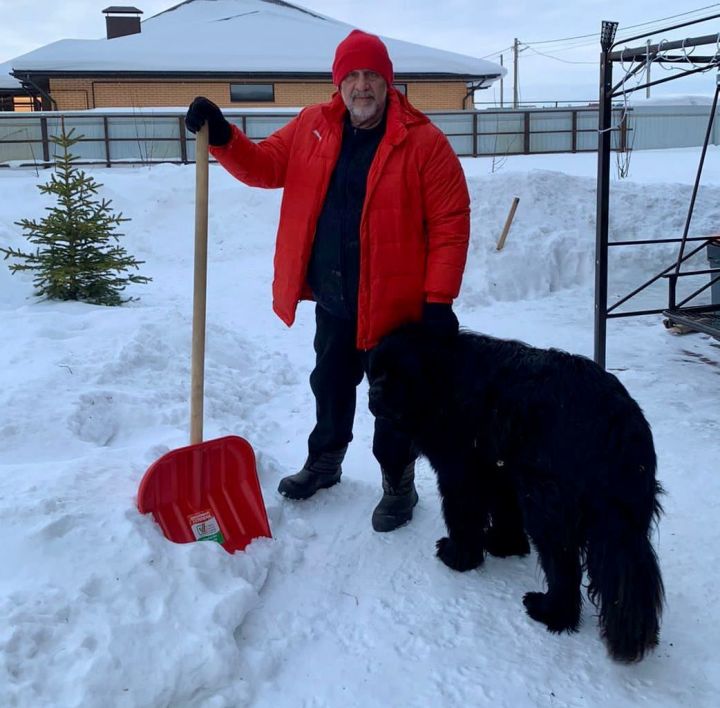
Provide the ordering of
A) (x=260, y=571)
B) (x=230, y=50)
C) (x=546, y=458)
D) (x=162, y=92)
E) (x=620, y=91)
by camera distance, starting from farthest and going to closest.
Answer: (x=230, y=50), (x=162, y=92), (x=620, y=91), (x=260, y=571), (x=546, y=458)

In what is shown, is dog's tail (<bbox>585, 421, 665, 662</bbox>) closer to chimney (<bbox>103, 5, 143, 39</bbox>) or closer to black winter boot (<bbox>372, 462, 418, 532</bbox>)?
black winter boot (<bbox>372, 462, 418, 532</bbox>)

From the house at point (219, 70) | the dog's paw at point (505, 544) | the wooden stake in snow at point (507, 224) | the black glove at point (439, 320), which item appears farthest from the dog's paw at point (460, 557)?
the house at point (219, 70)

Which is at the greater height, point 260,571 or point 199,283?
point 199,283

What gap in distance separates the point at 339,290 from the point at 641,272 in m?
7.88

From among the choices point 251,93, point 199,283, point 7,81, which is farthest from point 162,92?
point 199,283

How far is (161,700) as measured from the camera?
212 cm

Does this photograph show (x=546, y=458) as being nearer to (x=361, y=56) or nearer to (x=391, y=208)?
(x=391, y=208)

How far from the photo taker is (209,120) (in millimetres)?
2893

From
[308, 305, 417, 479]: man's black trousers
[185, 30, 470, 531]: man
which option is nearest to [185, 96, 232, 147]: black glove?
[185, 30, 470, 531]: man

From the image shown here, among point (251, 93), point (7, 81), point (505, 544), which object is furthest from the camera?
point (7, 81)

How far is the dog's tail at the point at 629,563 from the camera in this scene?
2291mm

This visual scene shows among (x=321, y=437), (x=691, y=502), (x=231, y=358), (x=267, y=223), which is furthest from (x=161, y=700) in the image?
(x=267, y=223)

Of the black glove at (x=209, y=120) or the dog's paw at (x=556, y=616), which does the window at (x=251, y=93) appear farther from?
the dog's paw at (x=556, y=616)

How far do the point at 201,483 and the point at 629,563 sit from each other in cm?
162
